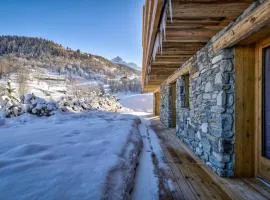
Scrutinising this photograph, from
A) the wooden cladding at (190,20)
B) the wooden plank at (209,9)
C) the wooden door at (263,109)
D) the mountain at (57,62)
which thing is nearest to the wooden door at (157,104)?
the wooden cladding at (190,20)

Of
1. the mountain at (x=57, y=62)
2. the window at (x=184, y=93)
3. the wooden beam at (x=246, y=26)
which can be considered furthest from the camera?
the mountain at (x=57, y=62)

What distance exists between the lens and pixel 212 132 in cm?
300

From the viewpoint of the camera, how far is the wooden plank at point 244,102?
8.51ft

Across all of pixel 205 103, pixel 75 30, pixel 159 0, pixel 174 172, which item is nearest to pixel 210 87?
pixel 205 103

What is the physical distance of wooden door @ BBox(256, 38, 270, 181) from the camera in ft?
7.83

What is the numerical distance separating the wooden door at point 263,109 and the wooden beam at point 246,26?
380 mm

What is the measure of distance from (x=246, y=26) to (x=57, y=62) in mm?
37130

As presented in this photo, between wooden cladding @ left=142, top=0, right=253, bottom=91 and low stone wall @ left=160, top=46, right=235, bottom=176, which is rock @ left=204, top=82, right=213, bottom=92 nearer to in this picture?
low stone wall @ left=160, top=46, right=235, bottom=176

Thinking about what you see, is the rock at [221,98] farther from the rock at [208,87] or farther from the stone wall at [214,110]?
the rock at [208,87]

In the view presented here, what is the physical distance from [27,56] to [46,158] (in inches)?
1431

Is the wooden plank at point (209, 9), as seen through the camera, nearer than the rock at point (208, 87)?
Yes

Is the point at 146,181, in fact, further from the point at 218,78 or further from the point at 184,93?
the point at 184,93

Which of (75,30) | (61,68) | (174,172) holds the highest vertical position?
(75,30)

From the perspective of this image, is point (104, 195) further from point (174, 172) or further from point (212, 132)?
point (212, 132)
